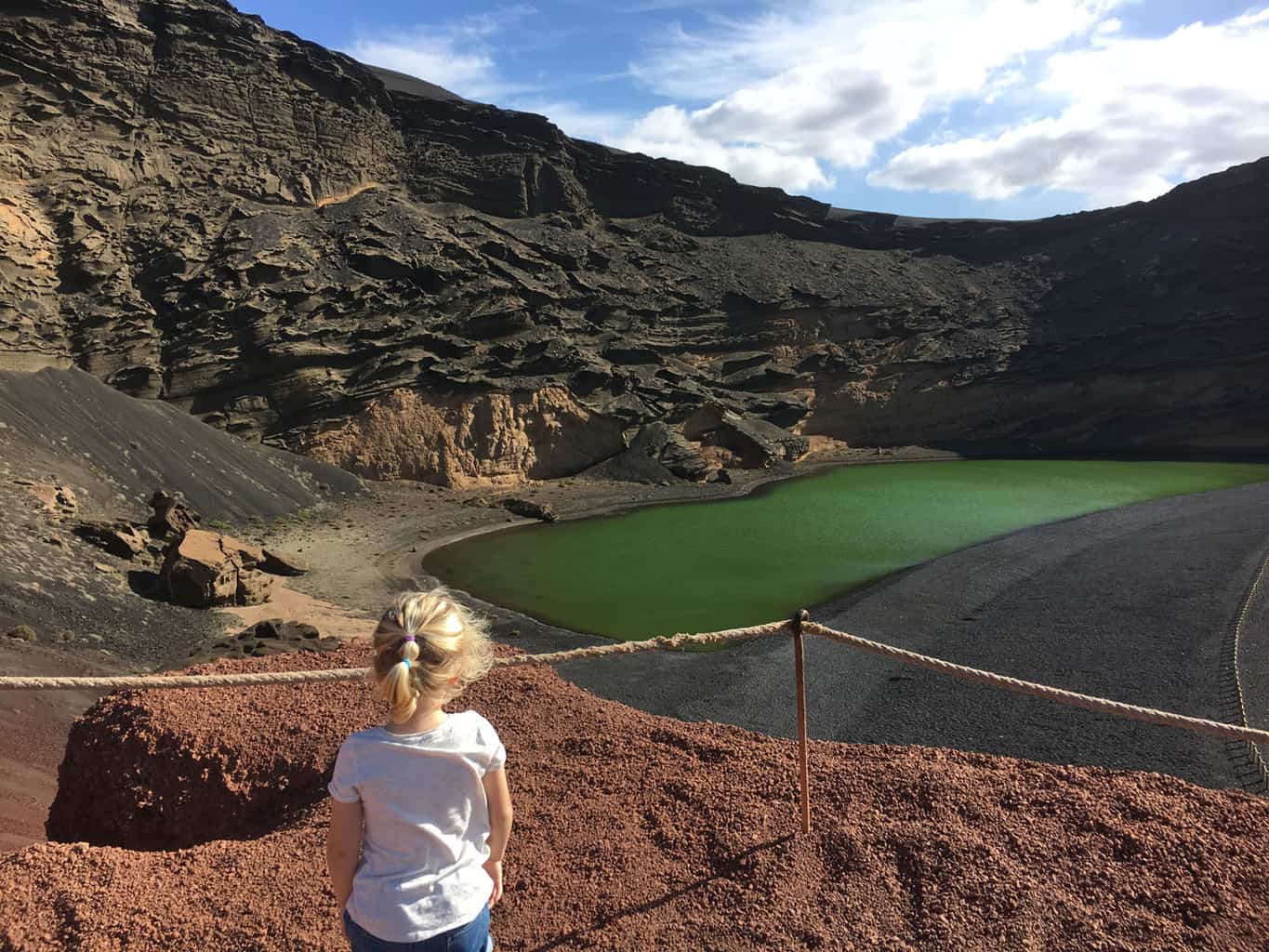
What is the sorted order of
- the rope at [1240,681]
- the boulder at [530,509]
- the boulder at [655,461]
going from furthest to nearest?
the boulder at [655,461] → the boulder at [530,509] → the rope at [1240,681]

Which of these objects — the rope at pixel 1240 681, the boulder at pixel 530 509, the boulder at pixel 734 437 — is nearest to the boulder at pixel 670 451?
the boulder at pixel 734 437

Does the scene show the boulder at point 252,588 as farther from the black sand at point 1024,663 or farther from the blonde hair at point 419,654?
the blonde hair at point 419,654

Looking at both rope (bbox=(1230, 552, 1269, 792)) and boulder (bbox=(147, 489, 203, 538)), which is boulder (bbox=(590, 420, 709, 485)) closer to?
boulder (bbox=(147, 489, 203, 538))

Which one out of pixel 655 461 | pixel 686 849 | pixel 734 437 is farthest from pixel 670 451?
pixel 686 849

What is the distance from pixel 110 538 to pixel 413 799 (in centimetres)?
1491

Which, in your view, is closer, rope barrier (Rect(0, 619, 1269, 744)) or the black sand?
rope barrier (Rect(0, 619, 1269, 744))

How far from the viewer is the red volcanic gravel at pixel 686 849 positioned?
313cm

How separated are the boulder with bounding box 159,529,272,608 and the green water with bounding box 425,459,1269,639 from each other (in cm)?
474

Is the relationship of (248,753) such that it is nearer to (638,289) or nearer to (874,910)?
(874,910)

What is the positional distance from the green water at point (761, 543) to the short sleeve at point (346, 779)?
11873mm

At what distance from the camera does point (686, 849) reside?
3723 millimetres

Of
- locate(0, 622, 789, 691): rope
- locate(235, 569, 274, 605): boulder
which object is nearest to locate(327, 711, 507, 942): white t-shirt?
locate(0, 622, 789, 691): rope

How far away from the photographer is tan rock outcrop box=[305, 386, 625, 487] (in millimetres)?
28094

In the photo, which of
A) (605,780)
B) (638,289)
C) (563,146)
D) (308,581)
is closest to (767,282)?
(638,289)
